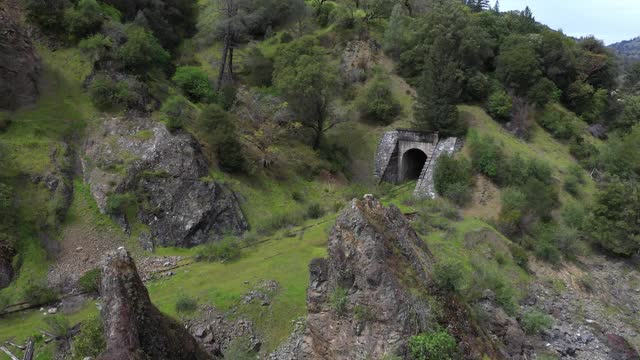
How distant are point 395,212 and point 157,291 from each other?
10667mm

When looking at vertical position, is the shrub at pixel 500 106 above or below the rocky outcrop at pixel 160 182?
above

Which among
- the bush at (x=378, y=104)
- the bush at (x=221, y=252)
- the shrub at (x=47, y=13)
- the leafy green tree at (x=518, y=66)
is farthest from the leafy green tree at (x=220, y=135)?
the leafy green tree at (x=518, y=66)

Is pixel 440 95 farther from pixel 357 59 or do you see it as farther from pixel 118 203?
pixel 118 203

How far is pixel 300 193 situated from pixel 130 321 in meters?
21.8

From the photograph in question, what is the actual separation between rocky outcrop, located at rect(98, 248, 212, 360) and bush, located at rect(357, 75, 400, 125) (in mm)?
31420

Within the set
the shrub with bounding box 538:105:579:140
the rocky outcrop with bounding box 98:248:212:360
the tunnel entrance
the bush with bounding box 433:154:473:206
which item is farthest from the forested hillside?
the tunnel entrance

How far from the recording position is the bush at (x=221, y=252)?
21094 millimetres

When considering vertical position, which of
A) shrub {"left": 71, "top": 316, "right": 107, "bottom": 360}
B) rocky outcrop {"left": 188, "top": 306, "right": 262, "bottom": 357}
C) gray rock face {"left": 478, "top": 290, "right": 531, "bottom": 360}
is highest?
shrub {"left": 71, "top": 316, "right": 107, "bottom": 360}

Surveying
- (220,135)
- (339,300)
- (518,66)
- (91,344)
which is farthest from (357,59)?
(91,344)

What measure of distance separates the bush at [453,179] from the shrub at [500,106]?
982cm

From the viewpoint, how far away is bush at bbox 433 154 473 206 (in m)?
29.8

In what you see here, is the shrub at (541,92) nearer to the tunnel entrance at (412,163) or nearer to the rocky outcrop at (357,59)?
the tunnel entrance at (412,163)

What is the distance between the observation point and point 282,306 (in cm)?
1711

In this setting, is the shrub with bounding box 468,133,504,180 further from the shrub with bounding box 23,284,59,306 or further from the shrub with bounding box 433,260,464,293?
the shrub with bounding box 23,284,59,306
